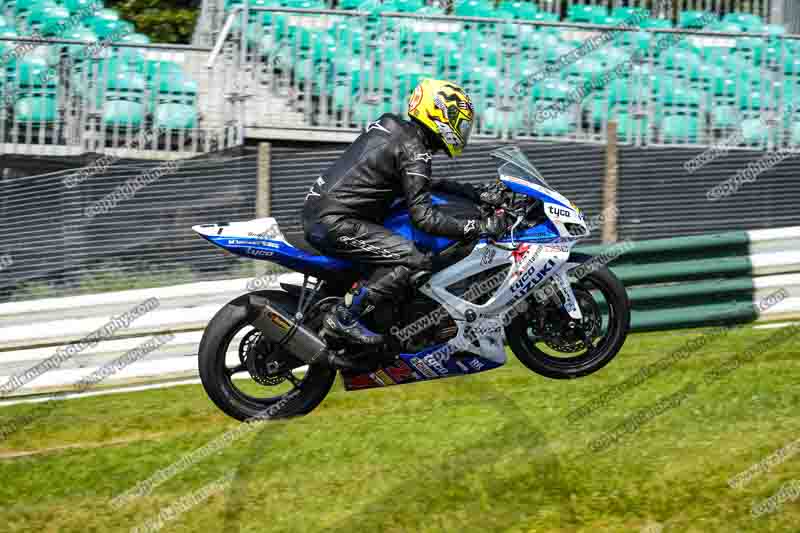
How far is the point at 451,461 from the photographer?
264 inches

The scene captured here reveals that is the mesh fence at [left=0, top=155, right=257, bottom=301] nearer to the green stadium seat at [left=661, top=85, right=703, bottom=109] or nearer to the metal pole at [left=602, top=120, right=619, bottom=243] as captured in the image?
the metal pole at [left=602, top=120, right=619, bottom=243]

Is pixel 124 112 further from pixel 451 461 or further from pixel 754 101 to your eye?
pixel 754 101

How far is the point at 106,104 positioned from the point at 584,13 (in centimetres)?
647

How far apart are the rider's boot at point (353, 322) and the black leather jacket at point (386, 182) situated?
0.54 metres

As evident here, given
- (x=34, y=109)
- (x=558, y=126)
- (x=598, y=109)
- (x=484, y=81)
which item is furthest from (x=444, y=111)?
(x=34, y=109)

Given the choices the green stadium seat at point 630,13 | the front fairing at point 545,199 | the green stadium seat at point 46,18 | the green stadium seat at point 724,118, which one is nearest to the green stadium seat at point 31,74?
the green stadium seat at point 46,18

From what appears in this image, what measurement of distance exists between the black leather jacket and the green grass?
148 cm

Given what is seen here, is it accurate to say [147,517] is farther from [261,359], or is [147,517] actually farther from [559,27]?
[559,27]

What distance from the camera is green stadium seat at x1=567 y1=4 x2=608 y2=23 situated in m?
14.1

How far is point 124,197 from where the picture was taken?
32.4 ft

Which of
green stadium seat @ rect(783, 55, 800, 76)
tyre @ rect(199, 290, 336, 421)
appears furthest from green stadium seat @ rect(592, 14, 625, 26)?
tyre @ rect(199, 290, 336, 421)

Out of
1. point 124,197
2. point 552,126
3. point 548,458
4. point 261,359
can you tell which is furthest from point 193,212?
point 548,458

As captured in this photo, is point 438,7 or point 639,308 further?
point 438,7

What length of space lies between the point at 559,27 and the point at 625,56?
0.93 metres
